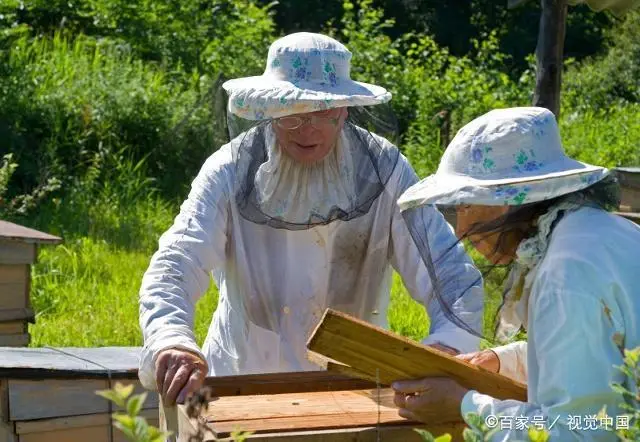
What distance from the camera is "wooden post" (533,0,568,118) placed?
532 cm

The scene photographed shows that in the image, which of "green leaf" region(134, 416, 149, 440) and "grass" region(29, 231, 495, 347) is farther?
"grass" region(29, 231, 495, 347)

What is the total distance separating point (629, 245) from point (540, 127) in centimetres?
25

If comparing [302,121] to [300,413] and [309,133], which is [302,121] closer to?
[309,133]

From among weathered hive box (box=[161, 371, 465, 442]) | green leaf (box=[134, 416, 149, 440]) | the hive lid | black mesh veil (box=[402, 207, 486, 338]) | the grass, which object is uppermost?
green leaf (box=[134, 416, 149, 440])

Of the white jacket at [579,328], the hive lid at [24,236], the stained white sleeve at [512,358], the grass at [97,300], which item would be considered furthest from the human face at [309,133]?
the grass at [97,300]

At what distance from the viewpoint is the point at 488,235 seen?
2045 mm

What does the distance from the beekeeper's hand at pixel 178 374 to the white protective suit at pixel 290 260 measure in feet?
1.35

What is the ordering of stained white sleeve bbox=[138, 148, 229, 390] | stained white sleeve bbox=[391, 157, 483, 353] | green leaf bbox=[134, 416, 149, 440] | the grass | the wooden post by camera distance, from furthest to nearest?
the grass
the wooden post
stained white sleeve bbox=[391, 157, 483, 353]
stained white sleeve bbox=[138, 148, 229, 390]
green leaf bbox=[134, 416, 149, 440]

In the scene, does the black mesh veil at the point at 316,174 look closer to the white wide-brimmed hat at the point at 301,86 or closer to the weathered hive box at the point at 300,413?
the white wide-brimmed hat at the point at 301,86

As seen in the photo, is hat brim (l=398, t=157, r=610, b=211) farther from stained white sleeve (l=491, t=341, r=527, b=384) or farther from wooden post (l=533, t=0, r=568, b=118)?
wooden post (l=533, t=0, r=568, b=118)

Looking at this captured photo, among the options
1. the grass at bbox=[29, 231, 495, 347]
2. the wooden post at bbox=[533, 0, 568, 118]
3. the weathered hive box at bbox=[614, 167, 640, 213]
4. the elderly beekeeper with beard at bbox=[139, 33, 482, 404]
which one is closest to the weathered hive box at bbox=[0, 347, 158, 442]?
the elderly beekeeper with beard at bbox=[139, 33, 482, 404]

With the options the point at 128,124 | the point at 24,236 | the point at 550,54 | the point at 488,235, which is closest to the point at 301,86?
the point at 488,235

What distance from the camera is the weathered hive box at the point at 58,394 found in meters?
3.27

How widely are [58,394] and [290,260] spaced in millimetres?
869
